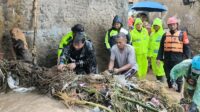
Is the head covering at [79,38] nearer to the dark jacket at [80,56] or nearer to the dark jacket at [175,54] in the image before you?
the dark jacket at [80,56]

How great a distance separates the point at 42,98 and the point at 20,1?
2.34 m

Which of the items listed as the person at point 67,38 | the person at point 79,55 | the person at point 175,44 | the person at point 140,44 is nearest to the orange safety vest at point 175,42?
the person at point 175,44

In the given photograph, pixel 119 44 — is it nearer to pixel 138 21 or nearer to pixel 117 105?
pixel 117 105

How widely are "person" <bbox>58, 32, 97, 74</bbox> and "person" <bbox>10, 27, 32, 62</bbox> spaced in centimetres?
65

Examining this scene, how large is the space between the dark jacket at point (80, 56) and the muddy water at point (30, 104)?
1247 mm

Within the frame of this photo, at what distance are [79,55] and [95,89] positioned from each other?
1447mm

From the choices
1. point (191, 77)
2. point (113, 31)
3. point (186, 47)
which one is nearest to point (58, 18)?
point (113, 31)

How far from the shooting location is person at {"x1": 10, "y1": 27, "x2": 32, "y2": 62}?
24.3 ft

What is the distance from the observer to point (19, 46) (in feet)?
24.4

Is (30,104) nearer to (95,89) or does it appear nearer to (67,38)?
(95,89)

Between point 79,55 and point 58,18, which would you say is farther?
point 58,18

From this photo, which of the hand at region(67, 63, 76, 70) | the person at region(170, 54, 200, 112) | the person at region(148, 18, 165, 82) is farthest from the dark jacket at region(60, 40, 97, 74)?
the person at region(148, 18, 165, 82)

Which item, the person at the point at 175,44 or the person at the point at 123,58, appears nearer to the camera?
the person at the point at 123,58

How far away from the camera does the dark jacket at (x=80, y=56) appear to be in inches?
286
